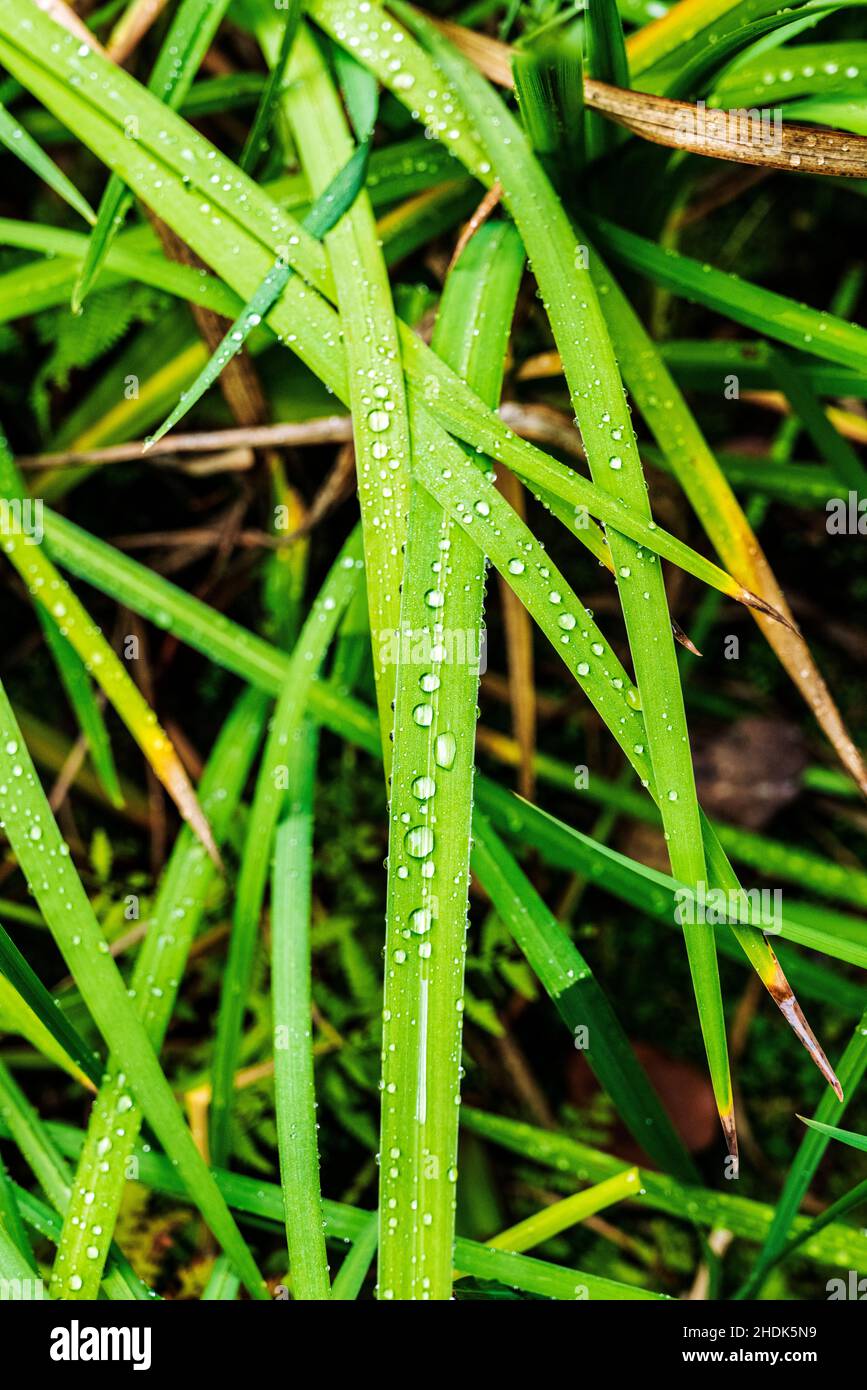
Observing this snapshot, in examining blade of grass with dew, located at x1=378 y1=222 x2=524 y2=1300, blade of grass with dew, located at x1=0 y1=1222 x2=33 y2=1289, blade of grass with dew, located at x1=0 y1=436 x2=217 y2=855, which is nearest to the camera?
blade of grass with dew, located at x1=378 y1=222 x2=524 y2=1300

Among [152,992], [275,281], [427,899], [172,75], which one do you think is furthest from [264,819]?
[172,75]

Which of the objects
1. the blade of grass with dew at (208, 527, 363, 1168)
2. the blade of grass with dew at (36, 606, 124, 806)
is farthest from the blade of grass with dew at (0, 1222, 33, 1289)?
the blade of grass with dew at (36, 606, 124, 806)

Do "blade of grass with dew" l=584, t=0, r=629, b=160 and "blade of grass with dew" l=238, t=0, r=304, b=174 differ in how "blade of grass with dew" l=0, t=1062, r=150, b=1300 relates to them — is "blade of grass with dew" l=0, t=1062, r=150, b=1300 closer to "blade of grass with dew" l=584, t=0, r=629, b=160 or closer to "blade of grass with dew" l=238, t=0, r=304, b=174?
"blade of grass with dew" l=238, t=0, r=304, b=174

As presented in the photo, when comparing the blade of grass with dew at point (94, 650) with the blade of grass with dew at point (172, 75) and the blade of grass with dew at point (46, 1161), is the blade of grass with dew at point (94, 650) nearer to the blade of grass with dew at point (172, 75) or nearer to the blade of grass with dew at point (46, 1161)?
the blade of grass with dew at point (172, 75)

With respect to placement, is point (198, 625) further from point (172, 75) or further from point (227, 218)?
point (172, 75)

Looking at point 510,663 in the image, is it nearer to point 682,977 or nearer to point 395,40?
point 682,977
